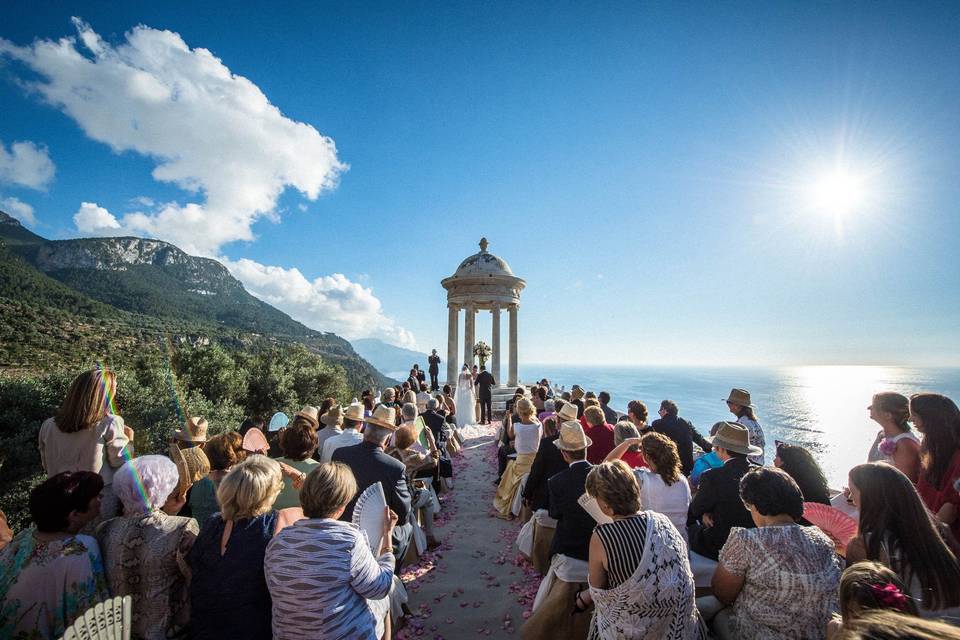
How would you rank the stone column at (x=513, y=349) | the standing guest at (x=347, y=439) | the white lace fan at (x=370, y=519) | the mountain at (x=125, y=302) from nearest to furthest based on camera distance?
1. the white lace fan at (x=370, y=519)
2. the standing guest at (x=347, y=439)
3. the stone column at (x=513, y=349)
4. the mountain at (x=125, y=302)

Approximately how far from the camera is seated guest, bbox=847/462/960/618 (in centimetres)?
218

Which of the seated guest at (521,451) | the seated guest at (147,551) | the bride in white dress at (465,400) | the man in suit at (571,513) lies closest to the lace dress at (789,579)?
the man in suit at (571,513)

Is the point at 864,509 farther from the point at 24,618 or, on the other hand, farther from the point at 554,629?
the point at 24,618

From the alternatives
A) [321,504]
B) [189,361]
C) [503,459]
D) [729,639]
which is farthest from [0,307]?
[729,639]

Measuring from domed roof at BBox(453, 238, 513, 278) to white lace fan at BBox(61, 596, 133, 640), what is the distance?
20.0 meters

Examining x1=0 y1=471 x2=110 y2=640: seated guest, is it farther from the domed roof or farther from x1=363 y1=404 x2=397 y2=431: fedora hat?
the domed roof

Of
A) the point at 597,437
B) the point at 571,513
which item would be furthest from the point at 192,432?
the point at 597,437

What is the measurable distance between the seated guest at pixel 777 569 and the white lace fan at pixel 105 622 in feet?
12.2

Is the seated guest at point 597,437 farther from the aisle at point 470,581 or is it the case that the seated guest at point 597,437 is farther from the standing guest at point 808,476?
the standing guest at point 808,476

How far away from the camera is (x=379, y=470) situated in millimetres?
4102

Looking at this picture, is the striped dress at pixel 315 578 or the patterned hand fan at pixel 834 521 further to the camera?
the patterned hand fan at pixel 834 521

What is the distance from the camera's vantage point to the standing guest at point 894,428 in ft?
12.1

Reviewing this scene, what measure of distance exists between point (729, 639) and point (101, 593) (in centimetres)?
441

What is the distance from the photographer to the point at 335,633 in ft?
7.98
